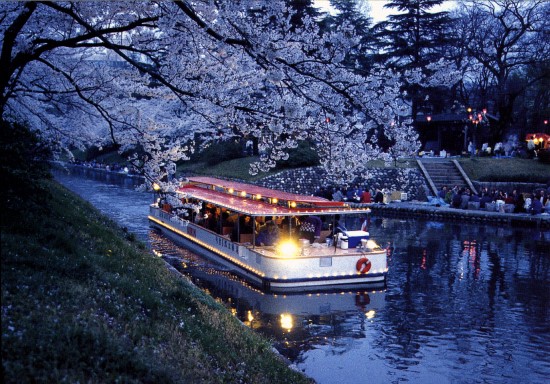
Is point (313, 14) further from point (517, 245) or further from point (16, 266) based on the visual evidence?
point (16, 266)

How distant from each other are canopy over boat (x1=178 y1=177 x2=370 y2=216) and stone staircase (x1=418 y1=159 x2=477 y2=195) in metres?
22.2

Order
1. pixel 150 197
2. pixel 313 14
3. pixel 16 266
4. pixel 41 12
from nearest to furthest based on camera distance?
pixel 16 266 → pixel 41 12 → pixel 313 14 → pixel 150 197

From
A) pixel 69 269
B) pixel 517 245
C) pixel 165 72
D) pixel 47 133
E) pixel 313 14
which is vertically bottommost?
pixel 517 245

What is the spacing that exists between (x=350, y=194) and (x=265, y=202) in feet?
70.8

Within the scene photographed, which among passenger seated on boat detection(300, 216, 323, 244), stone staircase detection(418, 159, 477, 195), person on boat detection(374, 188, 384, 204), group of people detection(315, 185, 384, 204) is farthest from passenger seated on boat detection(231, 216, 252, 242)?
stone staircase detection(418, 159, 477, 195)

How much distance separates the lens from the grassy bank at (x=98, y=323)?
6199mm

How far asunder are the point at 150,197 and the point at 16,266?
140ft

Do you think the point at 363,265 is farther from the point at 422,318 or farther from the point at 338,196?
the point at 338,196

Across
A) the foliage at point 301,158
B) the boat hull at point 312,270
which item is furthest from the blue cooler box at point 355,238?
the foliage at point 301,158

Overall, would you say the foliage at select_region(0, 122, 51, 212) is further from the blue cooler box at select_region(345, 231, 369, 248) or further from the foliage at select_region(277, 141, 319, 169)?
the foliage at select_region(277, 141, 319, 169)

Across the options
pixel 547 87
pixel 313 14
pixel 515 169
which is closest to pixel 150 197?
pixel 313 14

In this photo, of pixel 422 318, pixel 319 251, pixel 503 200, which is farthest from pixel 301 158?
pixel 422 318

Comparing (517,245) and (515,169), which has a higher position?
(515,169)

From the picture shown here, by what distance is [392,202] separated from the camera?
139ft
